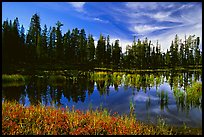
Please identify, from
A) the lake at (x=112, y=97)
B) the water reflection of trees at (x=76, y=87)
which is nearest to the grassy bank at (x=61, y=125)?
the lake at (x=112, y=97)

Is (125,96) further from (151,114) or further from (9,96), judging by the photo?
(9,96)

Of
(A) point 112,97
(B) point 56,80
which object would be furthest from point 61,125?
A: (B) point 56,80

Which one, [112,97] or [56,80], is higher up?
[56,80]

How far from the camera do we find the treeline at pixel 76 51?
1815 centimetres

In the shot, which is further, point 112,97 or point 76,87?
point 76,87

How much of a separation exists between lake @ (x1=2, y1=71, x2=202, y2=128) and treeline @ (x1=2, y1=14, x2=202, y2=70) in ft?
6.26

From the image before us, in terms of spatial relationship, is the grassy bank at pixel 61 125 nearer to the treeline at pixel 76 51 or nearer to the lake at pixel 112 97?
the lake at pixel 112 97

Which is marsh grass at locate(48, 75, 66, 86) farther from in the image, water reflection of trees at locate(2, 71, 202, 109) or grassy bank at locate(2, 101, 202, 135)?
grassy bank at locate(2, 101, 202, 135)

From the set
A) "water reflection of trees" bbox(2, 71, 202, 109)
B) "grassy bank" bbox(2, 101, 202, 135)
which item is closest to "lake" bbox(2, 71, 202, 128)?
"water reflection of trees" bbox(2, 71, 202, 109)

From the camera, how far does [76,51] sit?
23031mm

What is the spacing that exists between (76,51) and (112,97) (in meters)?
7.96

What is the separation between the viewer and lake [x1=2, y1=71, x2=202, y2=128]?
44.9 feet

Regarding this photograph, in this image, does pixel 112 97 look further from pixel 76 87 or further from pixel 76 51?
pixel 76 51

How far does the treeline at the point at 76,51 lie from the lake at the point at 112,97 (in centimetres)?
191
